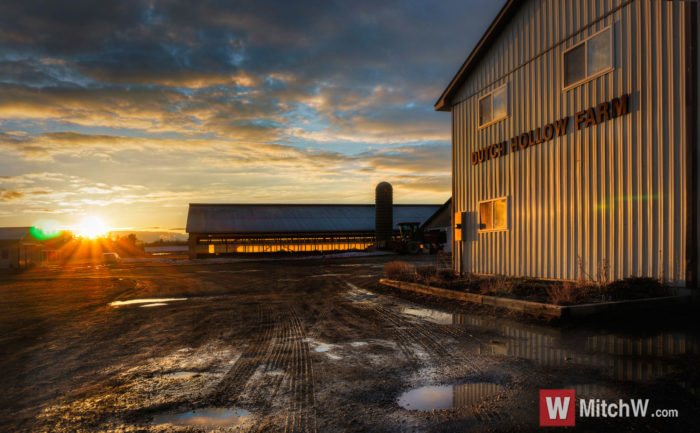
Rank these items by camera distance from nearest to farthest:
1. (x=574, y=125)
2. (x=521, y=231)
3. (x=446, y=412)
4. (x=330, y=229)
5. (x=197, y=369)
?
(x=446, y=412) → (x=197, y=369) → (x=574, y=125) → (x=521, y=231) → (x=330, y=229)

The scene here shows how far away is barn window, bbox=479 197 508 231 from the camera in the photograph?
14572 millimetres

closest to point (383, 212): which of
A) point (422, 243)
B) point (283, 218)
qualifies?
point (422, 243)

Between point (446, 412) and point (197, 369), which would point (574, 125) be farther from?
point (197, 369)

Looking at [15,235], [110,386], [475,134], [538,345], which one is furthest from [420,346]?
[15,235]

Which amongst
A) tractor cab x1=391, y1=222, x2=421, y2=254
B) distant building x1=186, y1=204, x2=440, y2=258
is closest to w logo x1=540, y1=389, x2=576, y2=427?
tractor cab x1=391, y1=222, x2=421, y2=254

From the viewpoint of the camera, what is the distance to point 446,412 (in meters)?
4.21

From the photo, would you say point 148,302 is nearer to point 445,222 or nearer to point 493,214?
point 493,214

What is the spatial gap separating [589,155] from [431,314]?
5.88m

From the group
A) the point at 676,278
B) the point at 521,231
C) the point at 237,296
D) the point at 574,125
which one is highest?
the point at 574,125

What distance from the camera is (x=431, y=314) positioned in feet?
32.3

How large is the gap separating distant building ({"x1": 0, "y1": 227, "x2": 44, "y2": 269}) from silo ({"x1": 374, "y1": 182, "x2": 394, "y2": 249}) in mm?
34983

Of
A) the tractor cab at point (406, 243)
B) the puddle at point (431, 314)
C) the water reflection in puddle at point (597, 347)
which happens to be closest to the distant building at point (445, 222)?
the tractor cab at point (406, 243)

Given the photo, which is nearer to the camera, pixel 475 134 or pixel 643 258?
pixel 643 258

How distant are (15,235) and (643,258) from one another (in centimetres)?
5517
